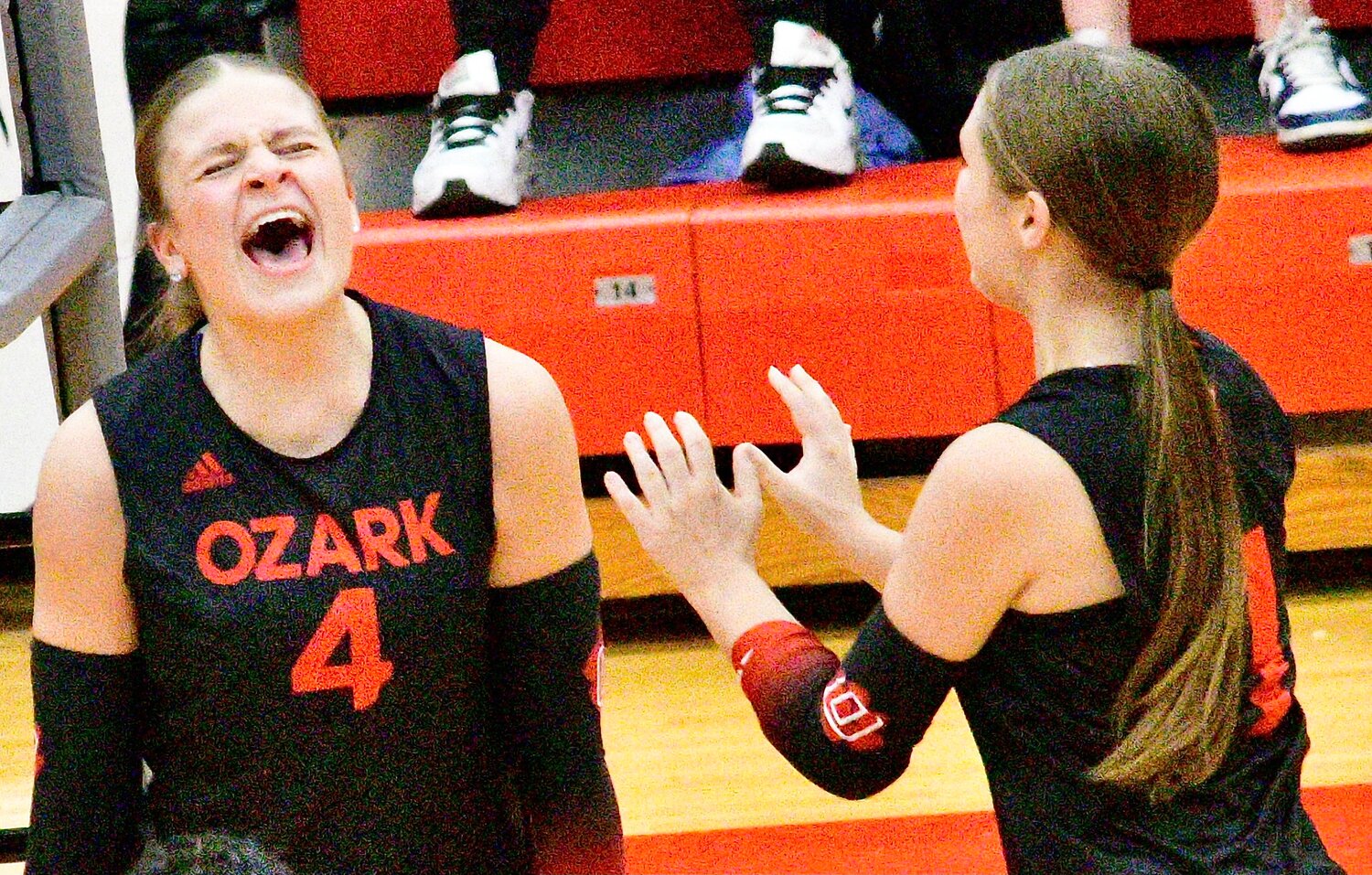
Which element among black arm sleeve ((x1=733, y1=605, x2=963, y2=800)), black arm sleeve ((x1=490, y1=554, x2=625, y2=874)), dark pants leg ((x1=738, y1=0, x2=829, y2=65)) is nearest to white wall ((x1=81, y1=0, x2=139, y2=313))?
dark pants leg ((x1=738, y1=0, x2=829, y2=65))

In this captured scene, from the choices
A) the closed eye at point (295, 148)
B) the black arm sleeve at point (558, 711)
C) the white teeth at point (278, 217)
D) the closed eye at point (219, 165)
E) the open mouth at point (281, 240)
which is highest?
the closed eye at point (295, 148)

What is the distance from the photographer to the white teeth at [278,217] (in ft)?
4.09

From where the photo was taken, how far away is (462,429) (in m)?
1.26

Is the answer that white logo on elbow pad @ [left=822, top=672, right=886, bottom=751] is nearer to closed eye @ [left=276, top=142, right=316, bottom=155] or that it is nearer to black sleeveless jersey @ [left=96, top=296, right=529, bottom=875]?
black sleeveless jersey @ [left=96, top=296, right=529, bottom=875]

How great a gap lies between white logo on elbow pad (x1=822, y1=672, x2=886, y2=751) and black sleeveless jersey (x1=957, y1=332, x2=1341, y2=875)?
7 centimetres

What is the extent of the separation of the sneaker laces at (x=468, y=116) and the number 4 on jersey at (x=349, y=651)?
1.33 m

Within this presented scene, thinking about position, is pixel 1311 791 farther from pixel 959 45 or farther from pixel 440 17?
pixel 440 17

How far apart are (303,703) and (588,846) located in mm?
256

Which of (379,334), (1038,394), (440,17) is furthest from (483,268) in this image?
→ (1038,394)

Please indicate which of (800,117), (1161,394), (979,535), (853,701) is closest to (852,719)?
(853,701)

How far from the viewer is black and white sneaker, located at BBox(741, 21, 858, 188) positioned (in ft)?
7.79

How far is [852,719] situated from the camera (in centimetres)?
110

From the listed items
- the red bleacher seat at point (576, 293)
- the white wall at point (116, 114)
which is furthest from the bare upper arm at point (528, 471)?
the white wall at point (116, 114)

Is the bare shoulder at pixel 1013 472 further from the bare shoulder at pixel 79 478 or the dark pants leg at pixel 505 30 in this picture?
the dark pants leg at pixel 505 30
